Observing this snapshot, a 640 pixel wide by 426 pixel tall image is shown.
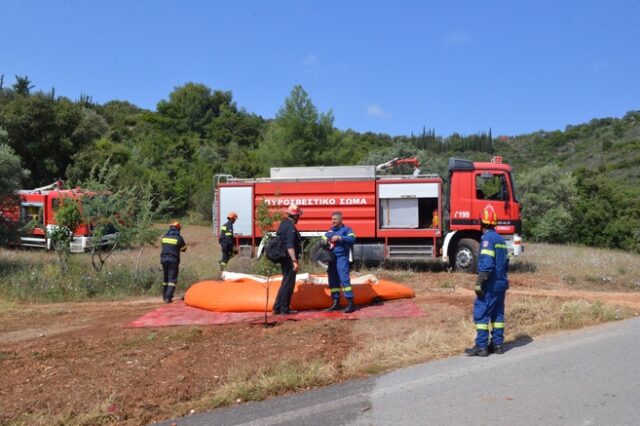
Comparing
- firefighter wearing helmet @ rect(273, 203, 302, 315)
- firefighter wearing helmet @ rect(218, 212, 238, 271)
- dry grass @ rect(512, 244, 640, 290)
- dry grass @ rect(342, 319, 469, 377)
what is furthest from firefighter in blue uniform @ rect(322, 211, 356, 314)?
dry grass @ rect(512, 244, 640, 290)

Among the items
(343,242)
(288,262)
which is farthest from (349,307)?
(288,262)

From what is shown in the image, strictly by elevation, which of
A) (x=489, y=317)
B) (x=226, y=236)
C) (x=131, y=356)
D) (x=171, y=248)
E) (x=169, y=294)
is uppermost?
(x=226, y=236)

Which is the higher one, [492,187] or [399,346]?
[492,187]

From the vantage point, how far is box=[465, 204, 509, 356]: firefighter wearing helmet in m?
7.02

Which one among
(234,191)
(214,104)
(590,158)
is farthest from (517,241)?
(214,104)

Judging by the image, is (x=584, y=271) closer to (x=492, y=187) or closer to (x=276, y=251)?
(x=492, y=187)

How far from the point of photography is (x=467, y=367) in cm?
639

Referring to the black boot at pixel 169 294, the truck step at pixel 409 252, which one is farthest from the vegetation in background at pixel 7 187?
the truck step at pixel 409 252

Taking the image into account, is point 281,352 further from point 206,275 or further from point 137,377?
point 206,275

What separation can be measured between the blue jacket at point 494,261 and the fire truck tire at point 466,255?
8.01 meters

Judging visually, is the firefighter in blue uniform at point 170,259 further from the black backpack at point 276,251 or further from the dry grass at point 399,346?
the dry grass at point 399,346

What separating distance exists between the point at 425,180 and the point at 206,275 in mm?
6217

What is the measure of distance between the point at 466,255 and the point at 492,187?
1934 mm

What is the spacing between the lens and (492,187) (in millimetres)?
15531
